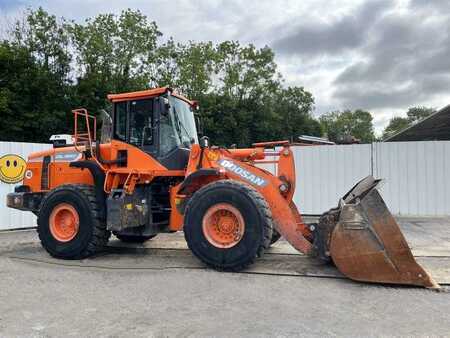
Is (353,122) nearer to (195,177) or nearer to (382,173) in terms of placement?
(382,173)

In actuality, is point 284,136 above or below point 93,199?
above

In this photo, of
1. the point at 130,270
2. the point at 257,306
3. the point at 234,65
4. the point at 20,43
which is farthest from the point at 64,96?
the point at 257,306

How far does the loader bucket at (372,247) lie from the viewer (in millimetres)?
4805

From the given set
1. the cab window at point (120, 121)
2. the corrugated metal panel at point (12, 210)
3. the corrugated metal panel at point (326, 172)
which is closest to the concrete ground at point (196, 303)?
the cab window at point (120, 121)

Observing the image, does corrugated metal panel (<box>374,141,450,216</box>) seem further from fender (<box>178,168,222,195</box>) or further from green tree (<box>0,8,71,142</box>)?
green tree (<box>0,8,71,142</box>)

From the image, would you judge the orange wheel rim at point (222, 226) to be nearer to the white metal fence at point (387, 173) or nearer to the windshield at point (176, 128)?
the windshield at point (176, 128)

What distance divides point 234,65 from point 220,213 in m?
35.0

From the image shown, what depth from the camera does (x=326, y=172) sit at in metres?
12.4

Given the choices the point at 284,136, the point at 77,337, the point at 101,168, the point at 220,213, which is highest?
the point at 284,136

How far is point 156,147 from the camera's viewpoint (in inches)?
261

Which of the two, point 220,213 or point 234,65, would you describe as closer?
point 220,213

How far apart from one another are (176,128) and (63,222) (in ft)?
8.01

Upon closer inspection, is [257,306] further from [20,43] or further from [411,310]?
[20,43]

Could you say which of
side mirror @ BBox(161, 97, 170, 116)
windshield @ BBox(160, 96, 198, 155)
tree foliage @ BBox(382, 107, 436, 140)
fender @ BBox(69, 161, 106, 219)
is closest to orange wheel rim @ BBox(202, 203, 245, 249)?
windshield @ BBox(160, 96, 198, 155)
